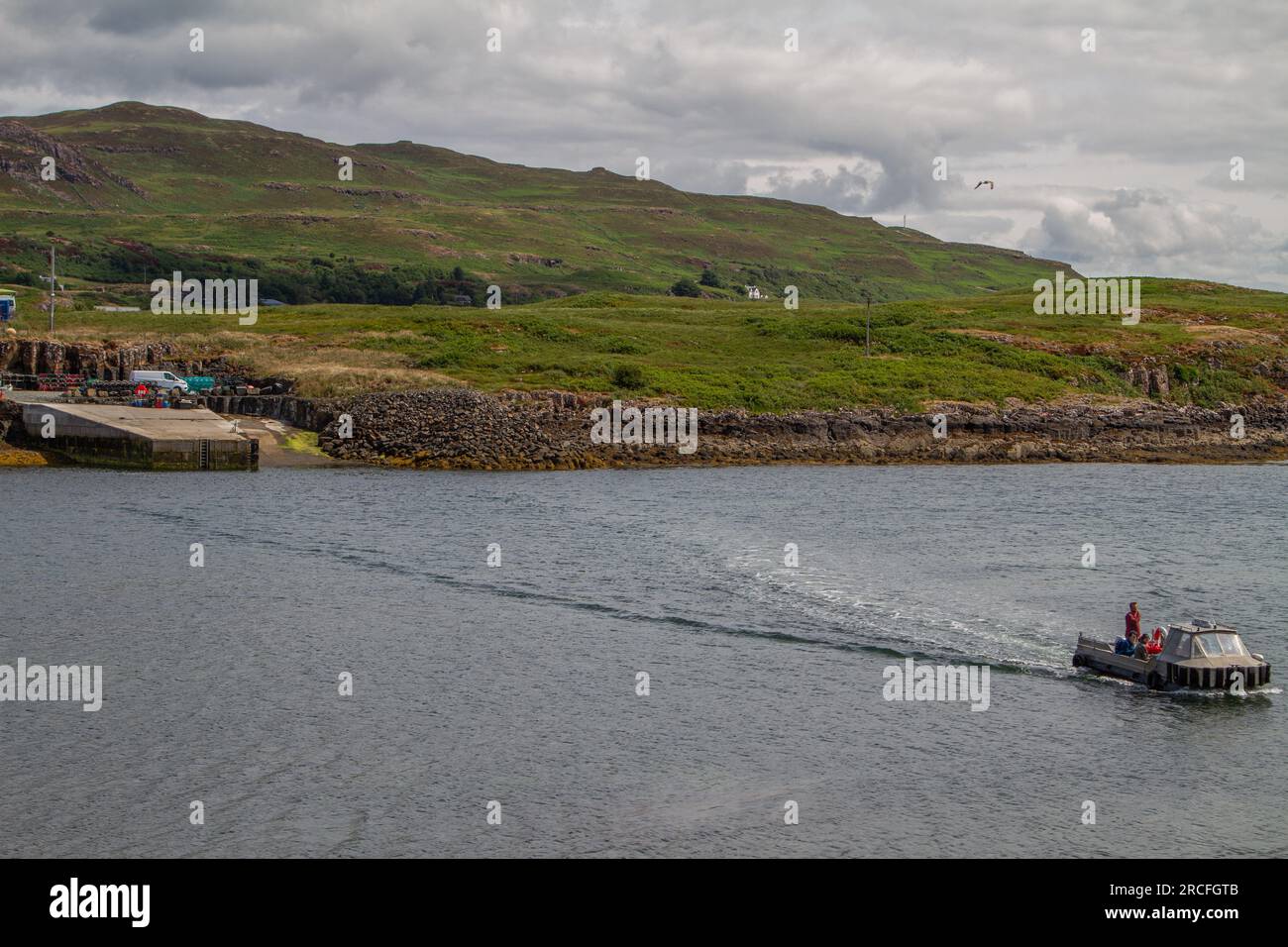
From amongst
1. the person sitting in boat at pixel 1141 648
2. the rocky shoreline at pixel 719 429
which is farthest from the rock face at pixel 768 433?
the person sitting in boat at pixel 1141 648

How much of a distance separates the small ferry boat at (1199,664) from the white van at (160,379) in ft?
252

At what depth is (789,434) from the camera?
346ft

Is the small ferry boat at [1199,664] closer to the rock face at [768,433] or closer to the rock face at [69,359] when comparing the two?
the rock face at [768,433]

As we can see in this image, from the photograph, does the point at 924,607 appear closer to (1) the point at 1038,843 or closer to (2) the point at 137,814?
(1) the point at 1038,843

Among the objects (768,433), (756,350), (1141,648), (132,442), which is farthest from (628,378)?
(1141,648)

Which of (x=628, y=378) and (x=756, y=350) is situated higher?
(x=756, y=350)

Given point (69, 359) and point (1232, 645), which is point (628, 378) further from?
point (1232, 645)

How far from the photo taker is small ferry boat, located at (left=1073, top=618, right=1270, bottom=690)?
120ft

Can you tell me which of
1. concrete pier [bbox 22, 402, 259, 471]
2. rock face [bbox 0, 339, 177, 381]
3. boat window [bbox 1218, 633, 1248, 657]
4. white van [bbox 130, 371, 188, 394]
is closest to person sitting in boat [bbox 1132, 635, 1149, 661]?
boat window [bbox 1218, 633, 1248, 657]

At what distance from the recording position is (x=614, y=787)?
29594mm

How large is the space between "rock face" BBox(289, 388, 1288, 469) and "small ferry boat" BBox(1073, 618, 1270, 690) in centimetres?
6011

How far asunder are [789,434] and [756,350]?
2768 centimetres

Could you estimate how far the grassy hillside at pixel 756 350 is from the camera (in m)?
111
